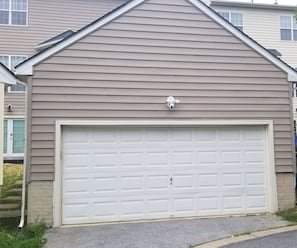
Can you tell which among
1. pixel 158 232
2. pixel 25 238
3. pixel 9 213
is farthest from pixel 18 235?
pixel 158 232

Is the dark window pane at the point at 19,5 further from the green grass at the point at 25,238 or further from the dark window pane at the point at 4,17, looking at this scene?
the green grass at the point at 25,238

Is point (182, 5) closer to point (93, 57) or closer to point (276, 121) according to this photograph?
point (93, 57)

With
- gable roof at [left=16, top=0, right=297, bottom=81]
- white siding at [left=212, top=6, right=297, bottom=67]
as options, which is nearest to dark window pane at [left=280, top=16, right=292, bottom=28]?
white siding at [left=212, top=6, right=297, bottom=67]

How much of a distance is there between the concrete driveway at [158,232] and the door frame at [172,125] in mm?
529

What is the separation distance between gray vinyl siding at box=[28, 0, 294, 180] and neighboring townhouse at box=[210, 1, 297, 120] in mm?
12115

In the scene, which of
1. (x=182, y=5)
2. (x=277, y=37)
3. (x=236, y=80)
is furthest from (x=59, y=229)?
(x=277, y=37)

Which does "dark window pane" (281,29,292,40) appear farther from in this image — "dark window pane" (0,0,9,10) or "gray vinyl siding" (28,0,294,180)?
"dark window pane" (0,0,9,10)

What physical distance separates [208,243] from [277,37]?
1724cm

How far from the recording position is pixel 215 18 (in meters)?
8.98

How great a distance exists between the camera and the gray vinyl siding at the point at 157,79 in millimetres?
8016

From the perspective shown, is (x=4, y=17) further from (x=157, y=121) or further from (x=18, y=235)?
(x=18, y=235)

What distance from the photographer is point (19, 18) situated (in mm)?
18250

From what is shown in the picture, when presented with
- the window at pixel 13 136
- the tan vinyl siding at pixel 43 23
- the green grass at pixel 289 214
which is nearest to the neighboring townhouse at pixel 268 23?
the tan vinyl siding at pixel 43 23

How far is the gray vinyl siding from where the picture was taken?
8016 mm
